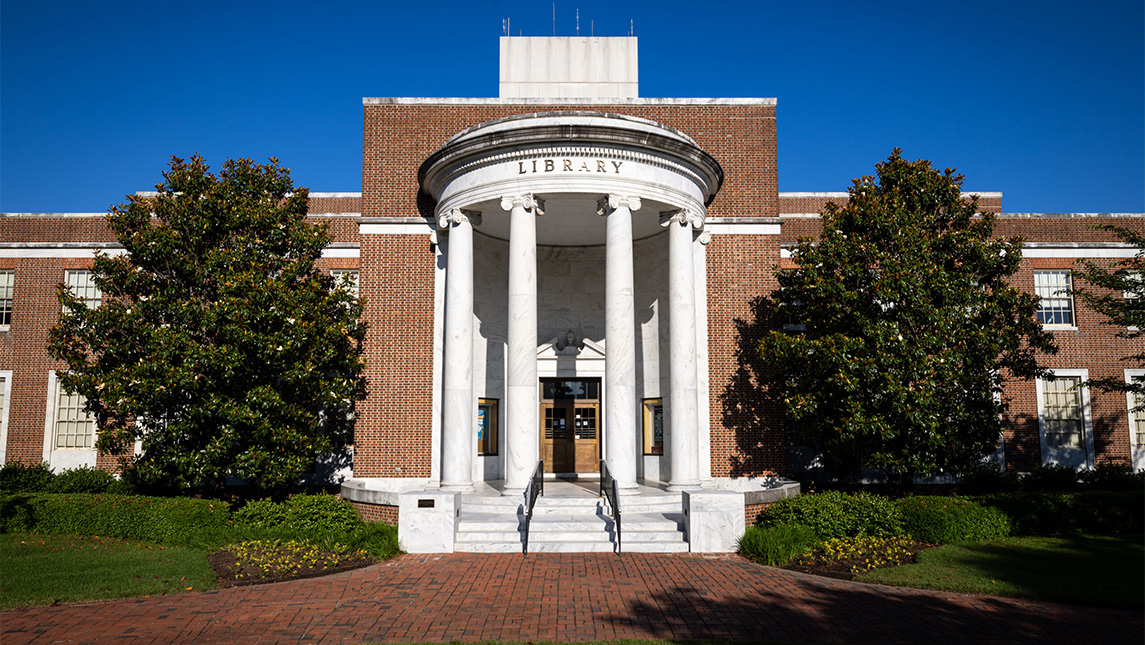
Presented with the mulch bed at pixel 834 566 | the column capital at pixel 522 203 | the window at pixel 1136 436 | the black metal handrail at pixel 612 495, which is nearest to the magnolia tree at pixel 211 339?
the column capital at pixel 522 203

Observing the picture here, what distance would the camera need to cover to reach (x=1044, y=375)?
59.3 ft

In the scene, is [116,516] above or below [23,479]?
below

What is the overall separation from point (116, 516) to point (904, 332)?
17.6 meters

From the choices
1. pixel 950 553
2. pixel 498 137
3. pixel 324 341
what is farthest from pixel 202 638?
pixel 498 137

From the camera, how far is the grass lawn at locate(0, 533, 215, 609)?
10039 millimetres

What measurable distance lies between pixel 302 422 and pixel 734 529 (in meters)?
10.3

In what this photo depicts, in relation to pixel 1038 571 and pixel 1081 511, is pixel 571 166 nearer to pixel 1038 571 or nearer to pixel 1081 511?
pixel 1038 571

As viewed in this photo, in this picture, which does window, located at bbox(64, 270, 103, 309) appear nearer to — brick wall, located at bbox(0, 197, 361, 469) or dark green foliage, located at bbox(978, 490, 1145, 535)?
brick wall, located at bbox(0, 197, 361, 469)

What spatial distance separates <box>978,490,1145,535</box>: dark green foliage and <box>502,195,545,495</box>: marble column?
967 centimetres

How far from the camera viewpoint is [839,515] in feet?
43.7

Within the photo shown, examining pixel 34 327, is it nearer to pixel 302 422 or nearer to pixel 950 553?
pixel 302 422

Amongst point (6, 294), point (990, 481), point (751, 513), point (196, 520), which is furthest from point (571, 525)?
point (6, 294)

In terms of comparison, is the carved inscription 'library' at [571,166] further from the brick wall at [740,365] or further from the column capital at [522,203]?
the brick wall at [740,365]

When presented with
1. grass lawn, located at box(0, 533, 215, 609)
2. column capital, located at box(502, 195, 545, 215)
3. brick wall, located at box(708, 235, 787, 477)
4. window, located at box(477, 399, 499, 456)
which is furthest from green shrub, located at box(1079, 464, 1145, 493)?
grass lawn, located at box(0, 533, 215, 609)
